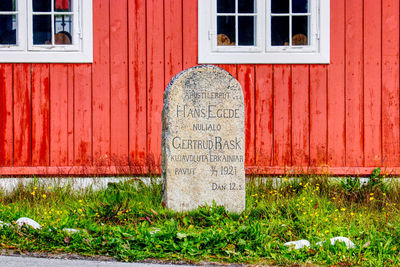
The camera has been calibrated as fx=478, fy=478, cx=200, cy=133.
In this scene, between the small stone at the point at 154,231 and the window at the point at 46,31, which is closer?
the small stone at the point at 154,231

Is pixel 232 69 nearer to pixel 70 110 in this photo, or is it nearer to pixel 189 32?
pixel 189 32

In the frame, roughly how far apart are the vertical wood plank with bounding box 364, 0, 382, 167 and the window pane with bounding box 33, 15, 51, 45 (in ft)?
13.5

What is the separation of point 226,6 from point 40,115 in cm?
280

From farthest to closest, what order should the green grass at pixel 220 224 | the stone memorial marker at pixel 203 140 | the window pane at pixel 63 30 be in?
the window pane at pixel 63 30, the stone memorial marker at pixel 203 140, the green grass at pixel 220 224

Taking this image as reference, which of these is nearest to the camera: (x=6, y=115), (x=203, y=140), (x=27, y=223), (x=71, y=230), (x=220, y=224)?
(x=71, y=230)

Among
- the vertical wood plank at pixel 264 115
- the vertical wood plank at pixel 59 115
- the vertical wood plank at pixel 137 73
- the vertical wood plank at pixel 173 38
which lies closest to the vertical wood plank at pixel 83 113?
the vertical wood plank at pixel 59 115

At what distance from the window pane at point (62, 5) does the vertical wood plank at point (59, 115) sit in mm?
736

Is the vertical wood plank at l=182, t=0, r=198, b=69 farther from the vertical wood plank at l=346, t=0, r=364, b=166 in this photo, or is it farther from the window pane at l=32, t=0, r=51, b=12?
the vertical wood plank at l=346, t=0, r=364, b=166

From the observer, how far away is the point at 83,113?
619 centimetres

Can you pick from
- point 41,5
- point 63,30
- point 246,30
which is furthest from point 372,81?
point 41,5

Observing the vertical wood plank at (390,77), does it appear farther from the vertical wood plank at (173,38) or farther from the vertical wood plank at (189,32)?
the vertical wood plank at (173,38)

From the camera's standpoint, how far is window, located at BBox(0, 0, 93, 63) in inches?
240

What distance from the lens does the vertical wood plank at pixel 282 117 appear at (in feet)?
20.4

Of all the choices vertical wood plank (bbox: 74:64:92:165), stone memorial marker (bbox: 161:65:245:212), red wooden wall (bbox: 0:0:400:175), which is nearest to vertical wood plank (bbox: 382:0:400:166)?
red wooden wall (bbox: 0:0:400:175)
